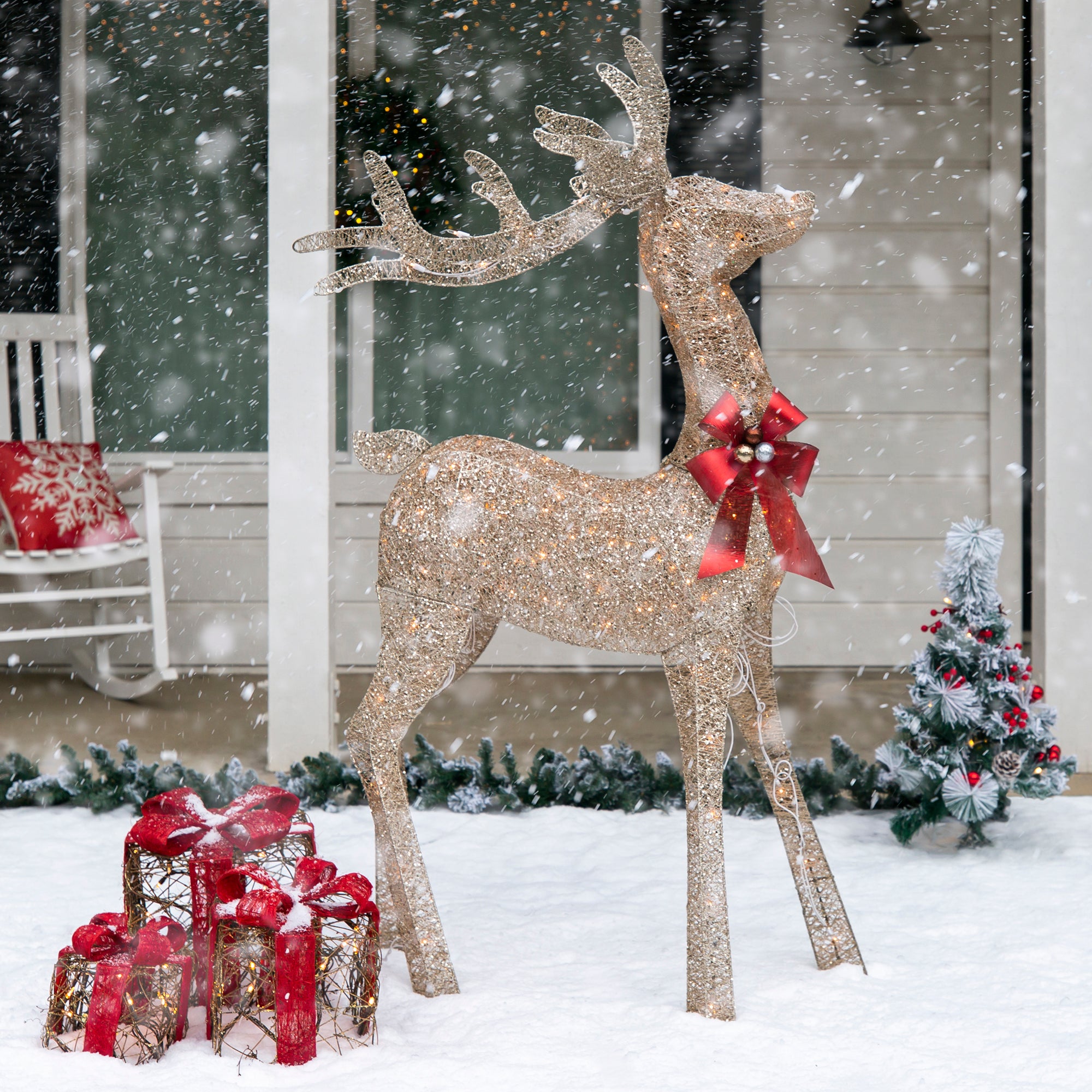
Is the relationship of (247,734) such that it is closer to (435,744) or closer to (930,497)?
(435,744)

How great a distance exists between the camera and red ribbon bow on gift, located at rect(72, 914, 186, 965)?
1138 millimetres

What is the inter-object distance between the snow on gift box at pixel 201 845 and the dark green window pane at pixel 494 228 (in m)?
2.41

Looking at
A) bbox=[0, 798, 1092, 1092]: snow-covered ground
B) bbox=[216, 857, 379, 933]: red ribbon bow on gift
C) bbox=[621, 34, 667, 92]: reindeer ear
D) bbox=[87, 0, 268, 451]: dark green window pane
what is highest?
bbox=[87, 0, 268, 451]: dark green window pane

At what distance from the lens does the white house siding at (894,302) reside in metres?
3.52

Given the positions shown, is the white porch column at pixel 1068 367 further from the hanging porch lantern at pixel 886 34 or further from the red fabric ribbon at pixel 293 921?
the red fabric ribbon at pixel 293 921

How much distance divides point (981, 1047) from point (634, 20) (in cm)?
337

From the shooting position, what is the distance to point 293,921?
1.12 meters

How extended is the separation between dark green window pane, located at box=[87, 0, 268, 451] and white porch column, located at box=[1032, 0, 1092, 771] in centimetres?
251

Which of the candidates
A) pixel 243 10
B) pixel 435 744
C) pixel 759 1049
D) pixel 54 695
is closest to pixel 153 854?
pixel 759 1049

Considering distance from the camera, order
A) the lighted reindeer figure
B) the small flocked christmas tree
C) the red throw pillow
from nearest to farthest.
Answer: the lighted reindeer figure < the small flocked christmas tree < the red throw pillow

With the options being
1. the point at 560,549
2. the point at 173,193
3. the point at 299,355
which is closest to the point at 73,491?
the point at 299,355

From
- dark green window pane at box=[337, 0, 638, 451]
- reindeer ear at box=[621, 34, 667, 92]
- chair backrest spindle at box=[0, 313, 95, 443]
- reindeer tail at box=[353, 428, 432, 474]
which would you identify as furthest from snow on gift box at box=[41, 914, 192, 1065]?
dark green window pane at box=[337, 0, 638, 451]

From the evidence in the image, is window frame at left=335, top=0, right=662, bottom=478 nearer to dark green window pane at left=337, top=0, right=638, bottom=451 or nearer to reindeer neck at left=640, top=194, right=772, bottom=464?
dark green window pane at left=337, top=0, right=638, bottom=451

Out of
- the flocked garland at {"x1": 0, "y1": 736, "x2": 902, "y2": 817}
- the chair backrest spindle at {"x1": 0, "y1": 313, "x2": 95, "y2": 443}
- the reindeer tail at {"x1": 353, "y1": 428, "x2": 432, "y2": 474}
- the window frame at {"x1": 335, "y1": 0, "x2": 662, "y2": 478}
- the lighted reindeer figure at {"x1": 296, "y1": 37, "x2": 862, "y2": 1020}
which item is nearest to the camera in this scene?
the lighted reindeer figure at {"x1": 296, "y1": 37, "x2": 862, "y2": 1020}
